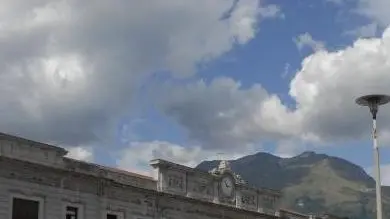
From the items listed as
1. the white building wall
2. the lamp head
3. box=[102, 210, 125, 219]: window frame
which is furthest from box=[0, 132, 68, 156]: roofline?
the lamp head

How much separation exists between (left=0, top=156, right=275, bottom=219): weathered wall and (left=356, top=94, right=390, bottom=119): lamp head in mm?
18484

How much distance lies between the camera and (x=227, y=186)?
51969 millimetres

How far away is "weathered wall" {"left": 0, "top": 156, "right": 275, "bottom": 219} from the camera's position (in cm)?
3706

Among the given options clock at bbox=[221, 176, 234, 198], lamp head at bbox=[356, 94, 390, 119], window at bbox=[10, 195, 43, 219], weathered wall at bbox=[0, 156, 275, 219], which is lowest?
window at bbox=[10, 195, 43, 219]

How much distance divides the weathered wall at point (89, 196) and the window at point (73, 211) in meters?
0.29

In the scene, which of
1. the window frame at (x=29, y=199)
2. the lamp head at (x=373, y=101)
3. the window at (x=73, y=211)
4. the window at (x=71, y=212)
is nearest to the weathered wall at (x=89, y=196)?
the window frame at (x=29, y=199)

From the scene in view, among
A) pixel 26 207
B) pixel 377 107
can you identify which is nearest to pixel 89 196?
pixel 26 207

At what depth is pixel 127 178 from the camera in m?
44.4

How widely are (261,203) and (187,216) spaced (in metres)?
9.08

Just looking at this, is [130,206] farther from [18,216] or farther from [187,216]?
[18,216]

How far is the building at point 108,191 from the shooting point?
37.2m

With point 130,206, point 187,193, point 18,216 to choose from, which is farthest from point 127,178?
point 18,216

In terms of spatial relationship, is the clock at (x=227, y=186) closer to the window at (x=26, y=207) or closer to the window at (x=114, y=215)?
the window at (x=114, y=215)

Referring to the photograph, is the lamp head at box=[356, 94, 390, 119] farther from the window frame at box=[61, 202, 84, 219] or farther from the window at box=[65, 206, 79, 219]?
the window at box=[65, 206, 79, 219]
